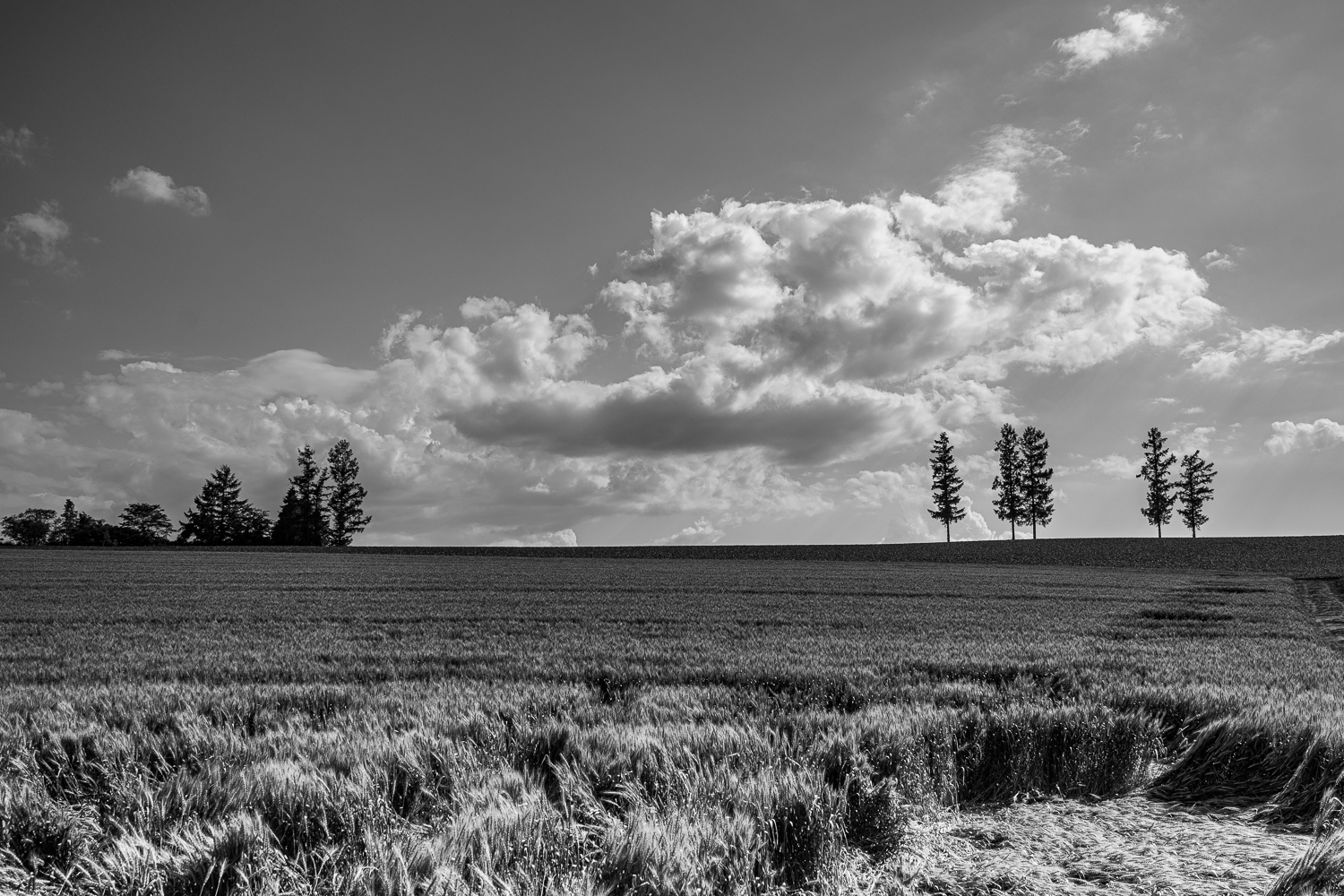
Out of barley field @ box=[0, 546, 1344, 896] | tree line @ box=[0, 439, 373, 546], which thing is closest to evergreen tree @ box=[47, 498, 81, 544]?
tree line @ box=[0, 439, 373, 546]

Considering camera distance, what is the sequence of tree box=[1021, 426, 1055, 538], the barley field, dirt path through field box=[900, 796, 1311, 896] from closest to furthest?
the barley field < dirt path through field box=[900, 796, 1311, 896] < tree box=[1021, 426, 1055, 538]

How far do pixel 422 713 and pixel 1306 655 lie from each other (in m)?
15.4

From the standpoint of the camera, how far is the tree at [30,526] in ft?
370

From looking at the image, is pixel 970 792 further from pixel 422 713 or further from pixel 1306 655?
pixel 1306 655

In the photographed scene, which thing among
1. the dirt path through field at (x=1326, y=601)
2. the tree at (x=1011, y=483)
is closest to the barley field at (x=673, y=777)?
the dirt path through field at (x=1326, y=601)

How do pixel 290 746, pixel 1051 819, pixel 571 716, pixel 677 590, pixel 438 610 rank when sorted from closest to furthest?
pixel 1051 819 < pixel 290 746 < pixel 571 716 < pixel 438 610 < pixel 677 590

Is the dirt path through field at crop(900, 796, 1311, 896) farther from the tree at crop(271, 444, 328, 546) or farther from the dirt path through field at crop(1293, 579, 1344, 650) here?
the tree at crop(271, 444, 328, 546)

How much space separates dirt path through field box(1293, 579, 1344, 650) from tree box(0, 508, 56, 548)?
451 feet

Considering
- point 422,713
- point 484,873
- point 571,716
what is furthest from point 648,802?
point 422,713

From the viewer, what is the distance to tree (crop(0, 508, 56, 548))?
4437 inches

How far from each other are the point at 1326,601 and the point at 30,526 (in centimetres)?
14241

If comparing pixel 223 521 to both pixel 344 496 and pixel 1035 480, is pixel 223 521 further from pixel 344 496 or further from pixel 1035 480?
pixel 1035 480

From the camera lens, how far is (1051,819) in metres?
4.98

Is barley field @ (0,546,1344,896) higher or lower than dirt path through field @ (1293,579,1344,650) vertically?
higher
